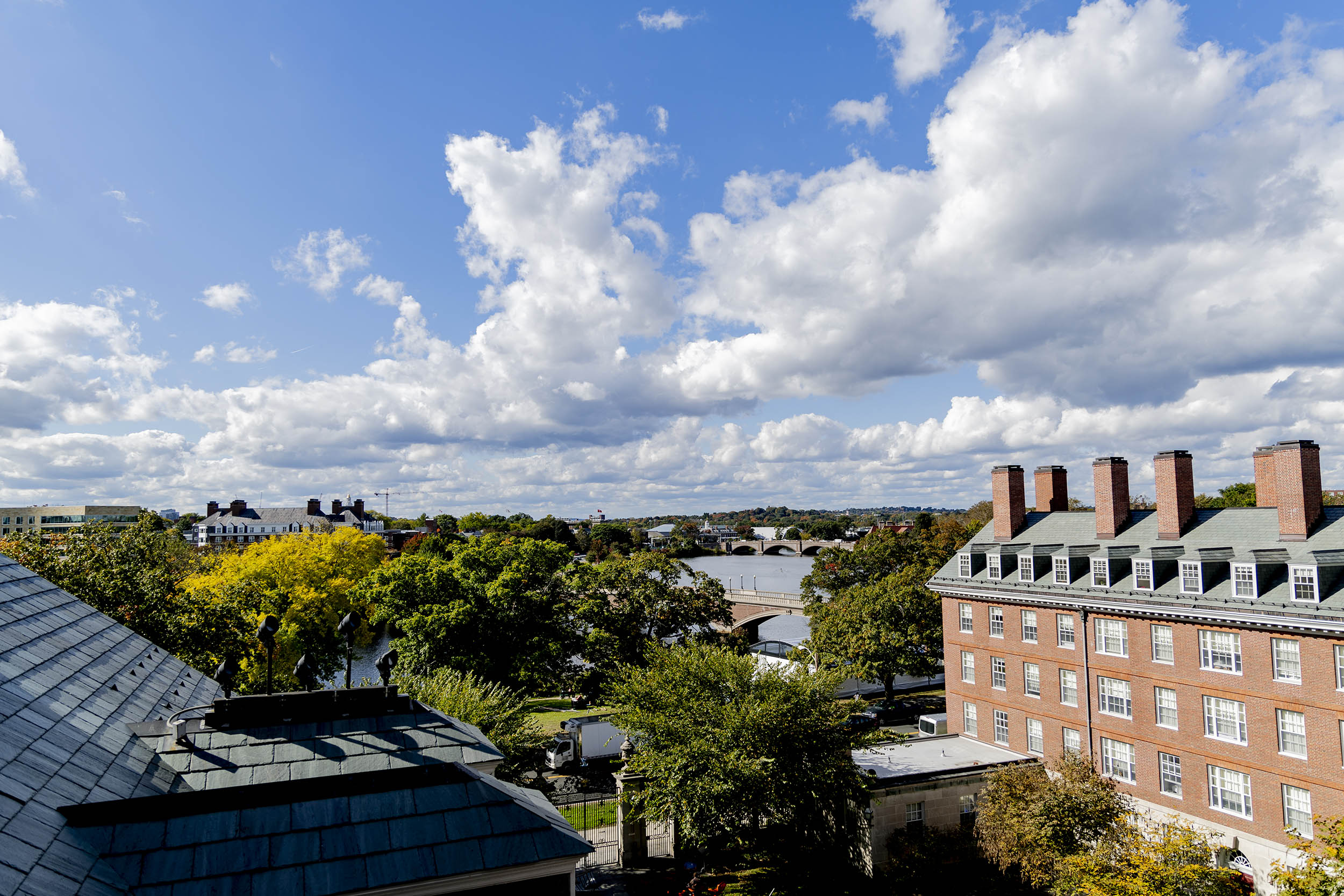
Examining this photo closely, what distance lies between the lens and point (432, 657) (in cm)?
4175

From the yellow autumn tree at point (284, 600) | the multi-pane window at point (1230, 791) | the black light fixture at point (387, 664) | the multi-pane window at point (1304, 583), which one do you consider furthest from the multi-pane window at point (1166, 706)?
the yellow autumn tree at point (284, 600)

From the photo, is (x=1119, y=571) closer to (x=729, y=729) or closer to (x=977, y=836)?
(x=977, y=836)

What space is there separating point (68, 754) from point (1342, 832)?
92.1 feet

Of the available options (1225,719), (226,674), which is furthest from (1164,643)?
(226,674)

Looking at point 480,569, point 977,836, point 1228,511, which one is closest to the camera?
point 977,836

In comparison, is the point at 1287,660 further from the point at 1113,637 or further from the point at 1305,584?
the point at 1113,637

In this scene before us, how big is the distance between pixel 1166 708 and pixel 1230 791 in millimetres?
3474

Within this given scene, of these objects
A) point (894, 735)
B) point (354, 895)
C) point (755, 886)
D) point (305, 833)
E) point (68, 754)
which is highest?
point (68, 754)

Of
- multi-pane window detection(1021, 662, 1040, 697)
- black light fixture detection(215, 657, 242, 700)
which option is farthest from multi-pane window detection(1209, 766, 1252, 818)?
black light fixture detection(215, 657, 242, 700)

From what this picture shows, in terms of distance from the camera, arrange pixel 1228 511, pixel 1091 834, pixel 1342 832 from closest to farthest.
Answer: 1. pixel 1342 832
2. pixel 1091 834
3. pixel 1228 511

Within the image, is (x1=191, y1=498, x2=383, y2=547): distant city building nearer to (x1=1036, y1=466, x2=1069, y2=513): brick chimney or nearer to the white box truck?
the white box truck

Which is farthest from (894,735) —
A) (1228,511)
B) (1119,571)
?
(1228,511)

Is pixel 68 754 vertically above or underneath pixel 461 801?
above

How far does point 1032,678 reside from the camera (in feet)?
118
